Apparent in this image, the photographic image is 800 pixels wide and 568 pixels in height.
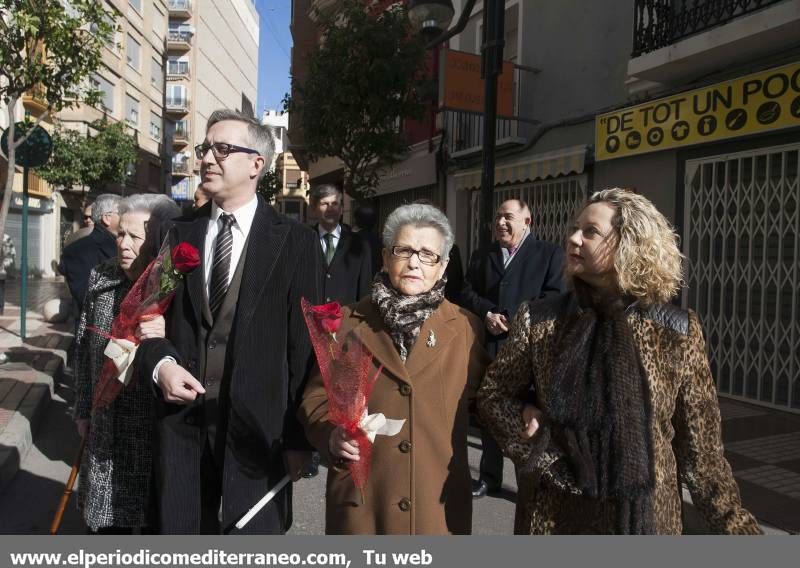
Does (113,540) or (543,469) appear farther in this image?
(113,540)

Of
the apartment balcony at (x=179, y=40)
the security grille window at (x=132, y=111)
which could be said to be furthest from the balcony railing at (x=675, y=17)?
the apartment balcony at (x=179, y=40)

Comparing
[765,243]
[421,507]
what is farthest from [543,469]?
[765,243]

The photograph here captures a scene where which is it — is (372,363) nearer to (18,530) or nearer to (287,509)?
(287,509)

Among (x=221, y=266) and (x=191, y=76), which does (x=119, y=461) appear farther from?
(x=191, y=76)

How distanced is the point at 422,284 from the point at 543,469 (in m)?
0.72

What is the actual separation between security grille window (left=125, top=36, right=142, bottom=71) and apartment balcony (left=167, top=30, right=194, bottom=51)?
8.51 meters

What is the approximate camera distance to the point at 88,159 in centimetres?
2402

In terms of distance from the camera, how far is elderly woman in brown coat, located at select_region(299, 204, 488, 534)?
2139 millimetres

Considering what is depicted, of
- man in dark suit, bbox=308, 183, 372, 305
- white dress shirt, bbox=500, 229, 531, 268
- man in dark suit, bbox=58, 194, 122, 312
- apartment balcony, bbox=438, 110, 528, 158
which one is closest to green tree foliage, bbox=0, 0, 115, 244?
man in dark suit, bbox=58, 194, 122, 312

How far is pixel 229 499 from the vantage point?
2215 mm

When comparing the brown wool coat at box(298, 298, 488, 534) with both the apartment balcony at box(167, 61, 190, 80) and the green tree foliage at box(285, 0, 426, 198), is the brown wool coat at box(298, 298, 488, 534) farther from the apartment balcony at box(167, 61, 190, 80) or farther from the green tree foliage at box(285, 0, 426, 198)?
the apartment balcony at box(167, 61, 190, 80)

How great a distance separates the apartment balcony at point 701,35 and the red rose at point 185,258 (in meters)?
6.60

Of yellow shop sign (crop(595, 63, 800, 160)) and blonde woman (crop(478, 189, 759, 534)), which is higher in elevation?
yellow shop sign (crop(595, 63, 800, 160))


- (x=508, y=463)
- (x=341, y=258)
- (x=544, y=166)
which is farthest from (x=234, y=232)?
(x=544, y=166)
